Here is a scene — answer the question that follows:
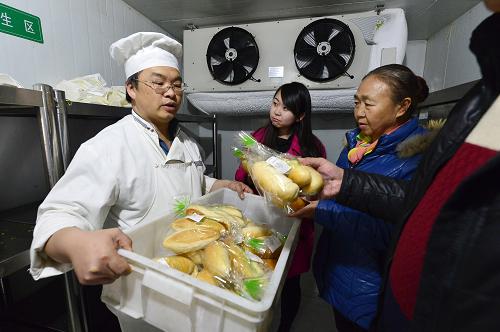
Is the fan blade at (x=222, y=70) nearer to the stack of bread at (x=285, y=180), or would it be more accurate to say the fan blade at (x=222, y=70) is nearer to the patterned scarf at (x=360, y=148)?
the patterned scarf at (x=360, y=148)

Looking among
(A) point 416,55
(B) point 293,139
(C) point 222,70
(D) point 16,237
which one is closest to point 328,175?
(B) point 293,139

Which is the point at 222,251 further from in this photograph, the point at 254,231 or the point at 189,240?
the point at 254,231

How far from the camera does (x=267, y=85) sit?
1.86 m

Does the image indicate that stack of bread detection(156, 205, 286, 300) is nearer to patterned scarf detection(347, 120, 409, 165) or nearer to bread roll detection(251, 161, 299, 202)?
bread roll detection(251, 161, 299, 202)

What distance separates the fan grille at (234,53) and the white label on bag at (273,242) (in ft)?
4.70

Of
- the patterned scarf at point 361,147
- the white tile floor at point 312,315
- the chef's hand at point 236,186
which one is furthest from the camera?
the white tile floor at point 312,315

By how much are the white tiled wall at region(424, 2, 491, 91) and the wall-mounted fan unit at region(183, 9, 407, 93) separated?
13.2 inches

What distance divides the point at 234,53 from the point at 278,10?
1.40 feet

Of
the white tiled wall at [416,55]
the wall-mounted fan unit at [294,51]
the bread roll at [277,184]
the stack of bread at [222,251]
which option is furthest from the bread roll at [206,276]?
the white tiled wall at [416,55]

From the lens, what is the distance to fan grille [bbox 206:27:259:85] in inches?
72.0

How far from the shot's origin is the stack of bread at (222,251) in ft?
1.70

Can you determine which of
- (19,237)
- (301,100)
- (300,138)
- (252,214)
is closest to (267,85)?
(301,100)

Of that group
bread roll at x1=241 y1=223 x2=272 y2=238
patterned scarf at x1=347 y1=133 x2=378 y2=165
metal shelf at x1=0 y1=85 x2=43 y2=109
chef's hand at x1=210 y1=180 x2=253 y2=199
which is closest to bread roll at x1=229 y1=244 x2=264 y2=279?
bread roll at x1=241 y1=223 x2=272 y2=238

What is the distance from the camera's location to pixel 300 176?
0.66m
